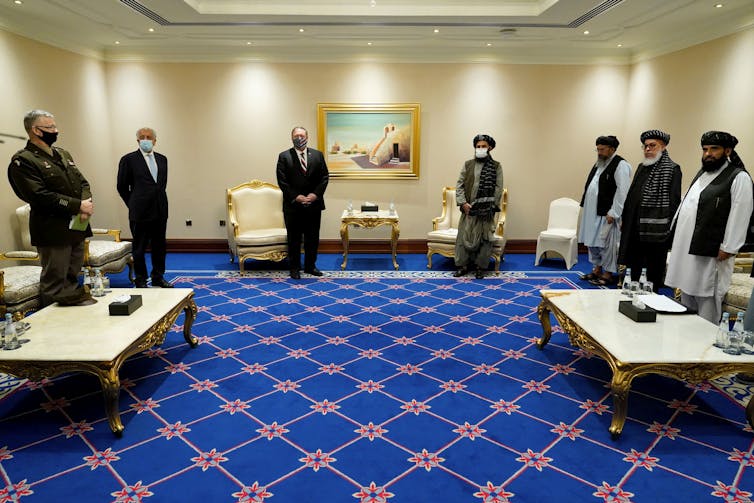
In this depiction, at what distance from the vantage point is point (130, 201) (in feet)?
16.4

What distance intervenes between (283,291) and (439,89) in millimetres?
3773

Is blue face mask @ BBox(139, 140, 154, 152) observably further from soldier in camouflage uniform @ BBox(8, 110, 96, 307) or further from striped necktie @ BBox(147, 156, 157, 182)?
soldier in camouflage uniform @ BBox(8, 110, 96, 307)

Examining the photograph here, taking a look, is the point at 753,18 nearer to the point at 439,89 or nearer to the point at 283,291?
the point at 439,89

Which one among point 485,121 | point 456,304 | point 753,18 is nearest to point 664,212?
point 456,304

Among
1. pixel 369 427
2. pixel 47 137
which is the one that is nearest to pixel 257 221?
pixel 47 137

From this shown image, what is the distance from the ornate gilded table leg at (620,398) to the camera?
261cm

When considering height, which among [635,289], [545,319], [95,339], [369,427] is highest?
[635,289]

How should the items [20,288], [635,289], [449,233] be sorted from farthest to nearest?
[449,233], [20,288], [635,289]

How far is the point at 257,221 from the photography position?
21.8ft

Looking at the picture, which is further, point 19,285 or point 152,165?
point 152,165

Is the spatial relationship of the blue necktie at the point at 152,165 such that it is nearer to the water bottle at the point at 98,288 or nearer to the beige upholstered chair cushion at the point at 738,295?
the water bottle at the point at 98,288

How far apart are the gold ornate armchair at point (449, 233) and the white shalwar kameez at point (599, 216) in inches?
37.9

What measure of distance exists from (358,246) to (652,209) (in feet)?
13.4

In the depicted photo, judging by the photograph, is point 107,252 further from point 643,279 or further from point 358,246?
point 643,279
